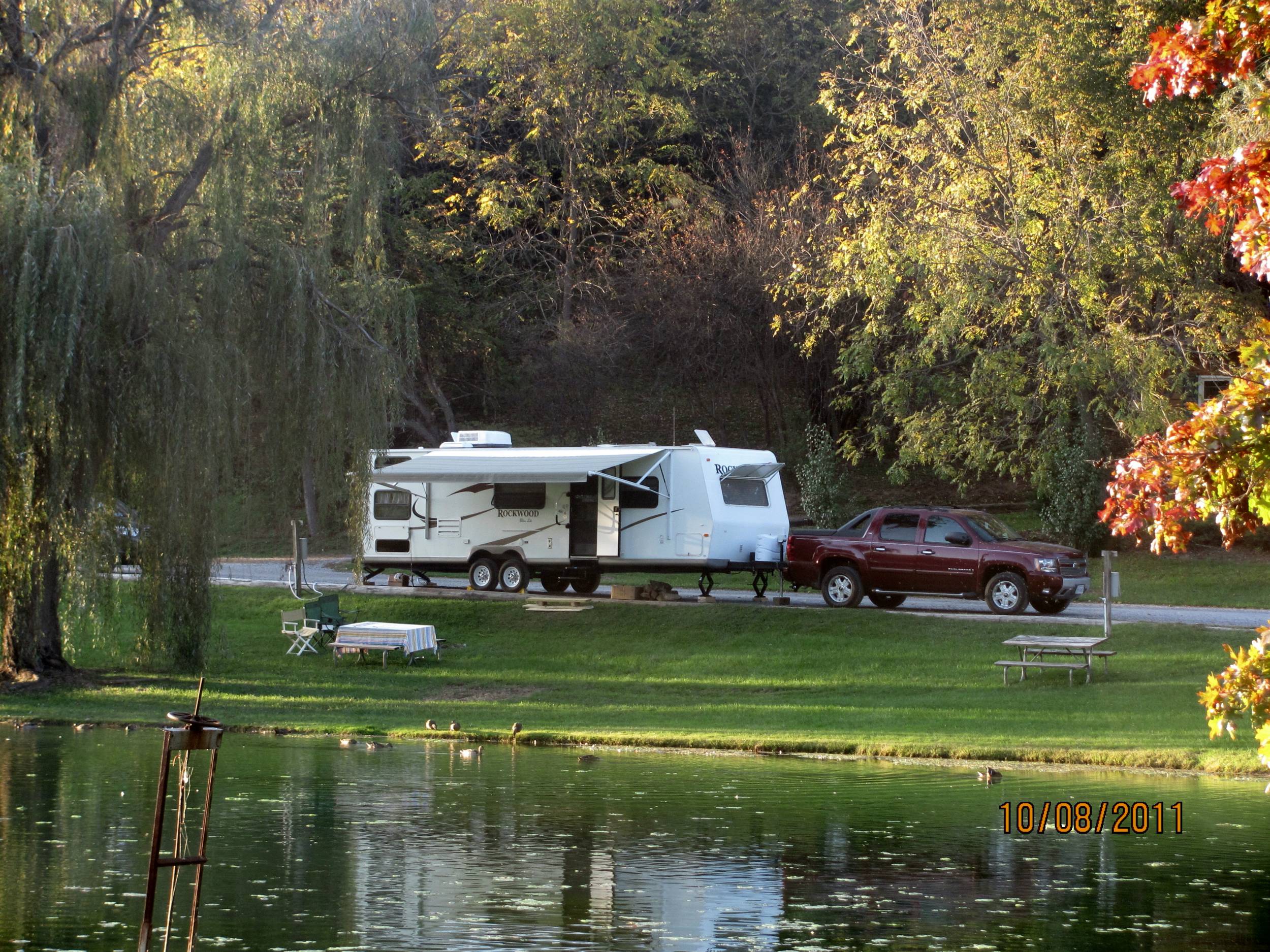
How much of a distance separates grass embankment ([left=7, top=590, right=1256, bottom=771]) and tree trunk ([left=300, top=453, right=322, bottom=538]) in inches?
91.9

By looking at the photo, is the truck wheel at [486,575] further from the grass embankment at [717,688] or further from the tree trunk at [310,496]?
the tree trunk at [310,496]

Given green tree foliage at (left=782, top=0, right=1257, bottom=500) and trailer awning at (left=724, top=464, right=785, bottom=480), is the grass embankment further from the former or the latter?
green tree foliage at (left=782, top=0, right=1257, bottom=500)

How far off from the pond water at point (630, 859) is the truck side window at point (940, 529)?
33.5 feet

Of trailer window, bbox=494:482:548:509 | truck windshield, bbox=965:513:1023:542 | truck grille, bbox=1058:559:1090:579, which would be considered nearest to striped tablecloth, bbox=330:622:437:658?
trailer window, bbox=494:482:548:509

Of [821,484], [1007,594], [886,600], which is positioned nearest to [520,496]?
[886,600]

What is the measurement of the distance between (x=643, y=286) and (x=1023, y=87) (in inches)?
562

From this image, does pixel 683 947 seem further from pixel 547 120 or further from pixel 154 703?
pixel 547 120

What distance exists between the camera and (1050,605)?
24.4 metres

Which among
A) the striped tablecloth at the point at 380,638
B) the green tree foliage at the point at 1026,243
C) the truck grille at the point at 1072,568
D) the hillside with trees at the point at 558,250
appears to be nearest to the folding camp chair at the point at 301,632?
the striped tablecloth at the point at 380,638

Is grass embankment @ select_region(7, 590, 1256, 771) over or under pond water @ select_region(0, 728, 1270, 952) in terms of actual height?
over

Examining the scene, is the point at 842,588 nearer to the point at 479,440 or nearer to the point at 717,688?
the point at 717,688

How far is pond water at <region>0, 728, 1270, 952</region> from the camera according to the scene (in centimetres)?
838

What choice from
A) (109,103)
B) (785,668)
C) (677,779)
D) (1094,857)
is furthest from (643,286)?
(1094,857)

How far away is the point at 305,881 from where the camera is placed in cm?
958
